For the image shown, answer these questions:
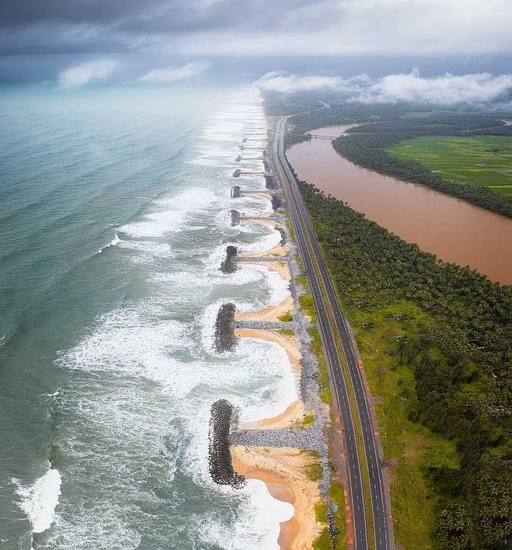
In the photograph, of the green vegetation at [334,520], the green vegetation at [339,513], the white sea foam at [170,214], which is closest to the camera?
the green vegetation at [334,520]

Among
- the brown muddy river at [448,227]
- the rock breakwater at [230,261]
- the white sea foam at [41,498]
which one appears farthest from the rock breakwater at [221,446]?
the brown muddy river at [448,227]

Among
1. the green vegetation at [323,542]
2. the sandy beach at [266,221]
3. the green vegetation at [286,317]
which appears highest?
the sandy beach at [266,221]

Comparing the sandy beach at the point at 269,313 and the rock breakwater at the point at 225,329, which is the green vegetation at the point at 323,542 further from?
the sandy beach at the point at 269,313

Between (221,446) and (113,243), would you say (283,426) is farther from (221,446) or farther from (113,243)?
(113,243)

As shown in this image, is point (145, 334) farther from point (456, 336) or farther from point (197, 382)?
point (456, 336)

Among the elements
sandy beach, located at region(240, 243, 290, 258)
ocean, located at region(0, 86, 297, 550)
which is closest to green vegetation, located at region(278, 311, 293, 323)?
ocean, located at region(0, 86, 297, 550)

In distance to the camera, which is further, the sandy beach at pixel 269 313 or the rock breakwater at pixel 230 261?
the rock breakwater at pixel 230 261

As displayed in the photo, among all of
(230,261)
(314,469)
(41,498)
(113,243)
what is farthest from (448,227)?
(41,498)

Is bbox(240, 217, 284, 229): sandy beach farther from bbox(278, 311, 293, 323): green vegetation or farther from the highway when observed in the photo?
bbox(278, 311, 293, 323): green vegetation
